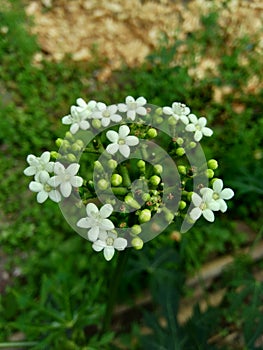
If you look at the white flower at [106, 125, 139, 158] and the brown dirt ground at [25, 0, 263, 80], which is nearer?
the white flower at [106, 125, 139, 158]

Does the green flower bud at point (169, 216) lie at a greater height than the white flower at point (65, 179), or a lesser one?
lesser

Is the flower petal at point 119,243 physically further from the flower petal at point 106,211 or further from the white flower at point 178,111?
the white flower at point 178,111

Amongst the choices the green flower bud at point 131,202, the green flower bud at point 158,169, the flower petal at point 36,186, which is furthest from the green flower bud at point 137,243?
the flower petal at point 36,186

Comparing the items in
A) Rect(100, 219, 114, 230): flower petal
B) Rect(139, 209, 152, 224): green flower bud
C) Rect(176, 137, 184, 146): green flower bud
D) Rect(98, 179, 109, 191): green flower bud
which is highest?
Rect(176, 137, 184, 146): green flower bud

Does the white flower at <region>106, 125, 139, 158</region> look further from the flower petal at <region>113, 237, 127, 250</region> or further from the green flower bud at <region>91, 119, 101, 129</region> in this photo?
the flower petal at <region>113, 237, 127, 250</region>

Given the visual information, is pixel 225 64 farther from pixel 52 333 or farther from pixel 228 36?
pixel 52 333

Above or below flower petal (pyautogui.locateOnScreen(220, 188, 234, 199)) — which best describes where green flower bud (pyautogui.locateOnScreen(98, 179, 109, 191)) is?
below

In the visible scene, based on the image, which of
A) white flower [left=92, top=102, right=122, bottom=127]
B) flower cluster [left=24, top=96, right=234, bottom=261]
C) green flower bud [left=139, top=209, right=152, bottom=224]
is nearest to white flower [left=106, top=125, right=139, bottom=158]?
flower cluster [left=24, top=96, right=234, bottom=261]

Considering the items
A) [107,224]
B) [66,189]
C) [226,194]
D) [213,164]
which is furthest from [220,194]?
[66,189]
